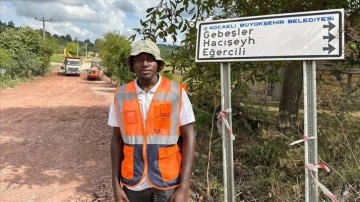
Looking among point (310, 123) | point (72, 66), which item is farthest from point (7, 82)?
point (310, 123)

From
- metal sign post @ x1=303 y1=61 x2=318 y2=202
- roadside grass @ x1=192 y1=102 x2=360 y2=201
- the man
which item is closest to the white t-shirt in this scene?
the man

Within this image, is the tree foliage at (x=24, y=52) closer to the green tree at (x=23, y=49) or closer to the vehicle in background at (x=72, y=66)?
the green tree at (x=23, y=49)

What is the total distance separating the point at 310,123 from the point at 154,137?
1074 millimetres

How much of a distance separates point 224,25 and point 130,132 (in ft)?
3.73

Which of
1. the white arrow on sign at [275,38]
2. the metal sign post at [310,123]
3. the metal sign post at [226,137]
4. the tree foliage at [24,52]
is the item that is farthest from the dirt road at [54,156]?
the tree foliage at [24,52]

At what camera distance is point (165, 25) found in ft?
17.3

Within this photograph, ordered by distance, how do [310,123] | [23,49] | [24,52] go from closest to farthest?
1. [310,123]
2. [24,52]
3. [23,49]

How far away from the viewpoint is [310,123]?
8.93ft

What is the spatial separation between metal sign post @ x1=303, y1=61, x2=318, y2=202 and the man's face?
3.45 ft

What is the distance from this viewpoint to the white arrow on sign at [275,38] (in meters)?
2.62

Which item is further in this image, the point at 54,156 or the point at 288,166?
the point at 54,156

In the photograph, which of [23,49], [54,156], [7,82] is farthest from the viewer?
[23,49]

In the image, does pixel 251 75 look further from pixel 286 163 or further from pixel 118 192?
pixel 118 192

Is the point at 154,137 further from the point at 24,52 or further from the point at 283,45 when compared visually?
the point at 24,52
